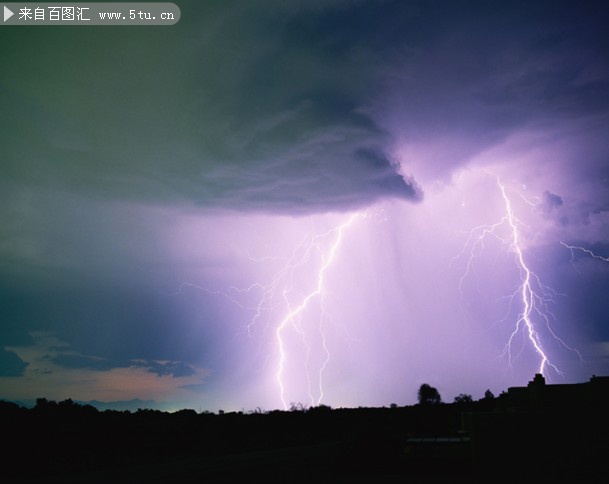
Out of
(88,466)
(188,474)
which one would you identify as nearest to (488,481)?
(188,474)

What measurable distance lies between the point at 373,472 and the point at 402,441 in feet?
5.71

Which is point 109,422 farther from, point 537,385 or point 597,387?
point 597,387

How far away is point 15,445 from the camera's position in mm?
19219

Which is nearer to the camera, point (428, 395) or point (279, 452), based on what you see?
point (279, 452)

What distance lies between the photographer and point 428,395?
187ft

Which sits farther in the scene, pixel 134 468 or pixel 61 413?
pixel 61 413

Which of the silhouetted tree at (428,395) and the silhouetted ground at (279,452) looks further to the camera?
the silhouetted tree at (428,395)

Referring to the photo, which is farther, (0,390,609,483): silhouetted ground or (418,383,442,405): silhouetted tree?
(418,383,442,405): silhouetted tree

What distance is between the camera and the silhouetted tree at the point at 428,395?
185 ft

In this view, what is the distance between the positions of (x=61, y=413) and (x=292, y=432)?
13429 millimetres

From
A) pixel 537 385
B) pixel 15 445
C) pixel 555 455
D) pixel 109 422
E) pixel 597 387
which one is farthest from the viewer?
pixel 109 422

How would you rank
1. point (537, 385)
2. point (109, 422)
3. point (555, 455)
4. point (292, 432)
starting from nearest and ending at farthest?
1. point (555, 455)
2. point (537, 385)
3. point (109, 422)
4. point (292, 432)

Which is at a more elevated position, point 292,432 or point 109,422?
point 109,422

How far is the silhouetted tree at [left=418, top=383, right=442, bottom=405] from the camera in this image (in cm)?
5653
